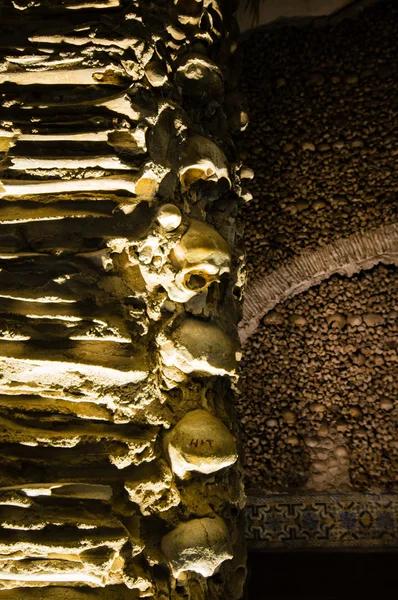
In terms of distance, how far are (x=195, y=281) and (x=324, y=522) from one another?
6.17 ft

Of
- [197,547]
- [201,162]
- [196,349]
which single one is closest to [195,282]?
[196,349]

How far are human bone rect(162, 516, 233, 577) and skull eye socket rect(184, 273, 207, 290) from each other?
2.05ft

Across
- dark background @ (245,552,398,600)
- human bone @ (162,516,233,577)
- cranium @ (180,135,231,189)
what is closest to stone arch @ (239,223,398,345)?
dark background @ (245,552,398,600)

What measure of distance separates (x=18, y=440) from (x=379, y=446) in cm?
204

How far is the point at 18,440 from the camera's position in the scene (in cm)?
160

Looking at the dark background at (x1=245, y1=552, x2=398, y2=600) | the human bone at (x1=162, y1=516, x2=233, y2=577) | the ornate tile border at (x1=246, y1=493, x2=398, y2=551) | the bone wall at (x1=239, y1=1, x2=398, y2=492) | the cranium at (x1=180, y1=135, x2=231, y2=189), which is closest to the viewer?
the human bone at (x1=162, y1=516, x2=233, y2=577)

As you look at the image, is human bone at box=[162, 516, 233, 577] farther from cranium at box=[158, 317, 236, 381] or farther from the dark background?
the dark background


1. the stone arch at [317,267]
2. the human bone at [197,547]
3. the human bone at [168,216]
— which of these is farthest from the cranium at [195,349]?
the stone arch at [317,267]

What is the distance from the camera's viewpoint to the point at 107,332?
1598 mm

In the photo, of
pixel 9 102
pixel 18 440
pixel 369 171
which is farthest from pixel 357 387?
pixel 9 102

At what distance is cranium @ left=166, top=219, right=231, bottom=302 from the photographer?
5.34 ft

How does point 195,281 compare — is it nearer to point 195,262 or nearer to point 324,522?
point 195,262

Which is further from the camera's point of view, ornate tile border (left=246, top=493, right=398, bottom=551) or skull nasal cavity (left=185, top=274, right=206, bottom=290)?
ornate tile border (left=246, top=493, right=398, bottom=551)

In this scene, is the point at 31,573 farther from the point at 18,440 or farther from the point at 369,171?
the point at 369,171
